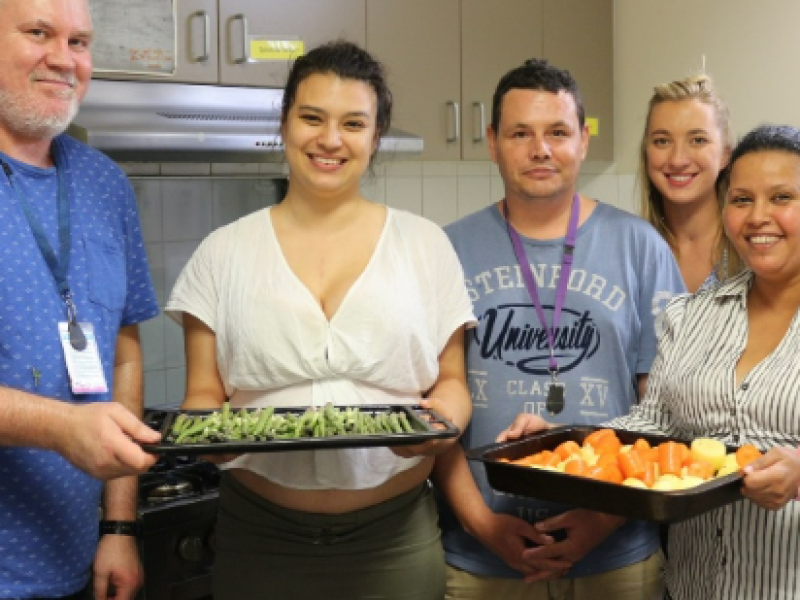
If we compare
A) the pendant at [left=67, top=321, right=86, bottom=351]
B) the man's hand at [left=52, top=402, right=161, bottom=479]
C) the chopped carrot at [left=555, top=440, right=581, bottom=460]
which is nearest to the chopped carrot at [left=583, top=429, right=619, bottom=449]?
the chopped carrot at [left=555, top=440, right=581, bottom=460]

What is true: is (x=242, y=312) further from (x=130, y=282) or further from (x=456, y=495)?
(x=456, y=495)

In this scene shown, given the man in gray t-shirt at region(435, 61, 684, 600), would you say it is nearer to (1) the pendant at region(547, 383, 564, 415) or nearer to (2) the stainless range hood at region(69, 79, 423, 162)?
(1) the pendant at region(547, 383, 564, 415)

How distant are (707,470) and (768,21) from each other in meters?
2.47

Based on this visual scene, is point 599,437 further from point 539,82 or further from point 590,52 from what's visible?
point 590,52

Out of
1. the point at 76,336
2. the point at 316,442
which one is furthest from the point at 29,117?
the point at 316,442

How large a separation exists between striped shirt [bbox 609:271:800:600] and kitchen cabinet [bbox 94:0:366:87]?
1.50 meters

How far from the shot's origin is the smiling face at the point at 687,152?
2547 mm

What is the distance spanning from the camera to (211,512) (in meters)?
2.65

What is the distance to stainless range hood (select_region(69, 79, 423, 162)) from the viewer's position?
2.72 m

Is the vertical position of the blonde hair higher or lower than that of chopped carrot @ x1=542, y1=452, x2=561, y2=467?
higher

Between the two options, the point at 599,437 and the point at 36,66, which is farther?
the point at 599,437

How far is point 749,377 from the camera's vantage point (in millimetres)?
1861

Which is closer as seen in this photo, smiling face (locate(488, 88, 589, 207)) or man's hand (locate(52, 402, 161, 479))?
man's hand (locate(52, 402, 161, 479))

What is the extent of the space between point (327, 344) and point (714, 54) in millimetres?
2526
